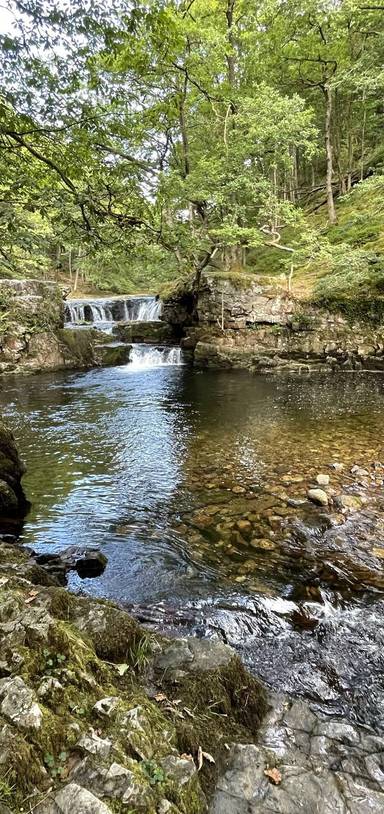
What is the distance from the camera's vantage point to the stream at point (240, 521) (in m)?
3.33

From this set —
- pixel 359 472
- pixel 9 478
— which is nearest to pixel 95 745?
pixel 9 478

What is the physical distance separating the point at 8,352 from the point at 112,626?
17.0 meters

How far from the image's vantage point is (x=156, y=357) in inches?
764

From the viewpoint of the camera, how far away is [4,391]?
14219 millimetres

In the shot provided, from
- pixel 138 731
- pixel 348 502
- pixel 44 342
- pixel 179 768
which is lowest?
pixel 348 502

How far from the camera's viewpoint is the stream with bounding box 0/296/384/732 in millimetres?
3328

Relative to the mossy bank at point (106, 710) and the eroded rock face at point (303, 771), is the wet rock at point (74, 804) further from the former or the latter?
the eroded rock face at point (303, 771)

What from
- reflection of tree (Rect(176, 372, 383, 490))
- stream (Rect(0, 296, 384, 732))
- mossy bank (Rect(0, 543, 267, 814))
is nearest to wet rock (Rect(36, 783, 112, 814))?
mossy bank (Rect(0, 543, 267, 814))

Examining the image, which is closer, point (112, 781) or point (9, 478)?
point (112, 781)

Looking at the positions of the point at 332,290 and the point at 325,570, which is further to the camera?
the point at 332,290

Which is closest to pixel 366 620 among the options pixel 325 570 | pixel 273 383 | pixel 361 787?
pixel 325 570

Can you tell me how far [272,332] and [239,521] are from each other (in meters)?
12.9

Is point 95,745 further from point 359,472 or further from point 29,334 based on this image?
point 29,334

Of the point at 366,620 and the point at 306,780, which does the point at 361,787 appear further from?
the point at 366,620
